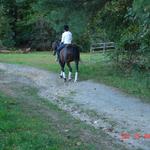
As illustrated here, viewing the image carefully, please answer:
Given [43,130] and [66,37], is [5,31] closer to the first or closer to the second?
[66,37]

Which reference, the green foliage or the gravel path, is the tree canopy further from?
the green foliage

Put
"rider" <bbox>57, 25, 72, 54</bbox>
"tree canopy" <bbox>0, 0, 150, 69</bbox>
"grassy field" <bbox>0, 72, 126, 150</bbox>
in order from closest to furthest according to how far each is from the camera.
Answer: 1. "grassy field" <bbox>0, 72, 126, 150</bbox>
2. "tree canopy" <bbox>0, 0, 150, 69</bbox>
3. "rider" <bbox>57, 25, 72, 54</bbox>

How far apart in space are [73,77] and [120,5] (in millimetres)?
5068

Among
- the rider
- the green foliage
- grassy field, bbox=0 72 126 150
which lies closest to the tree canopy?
the rider

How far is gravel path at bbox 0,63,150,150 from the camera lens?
12281 mm

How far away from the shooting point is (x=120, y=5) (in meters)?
26.4

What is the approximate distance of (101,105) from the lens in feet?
51.6

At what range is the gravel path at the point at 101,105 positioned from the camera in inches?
484

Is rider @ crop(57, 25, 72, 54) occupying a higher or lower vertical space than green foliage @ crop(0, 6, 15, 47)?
higher

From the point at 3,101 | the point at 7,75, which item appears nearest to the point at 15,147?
the point at 3,101

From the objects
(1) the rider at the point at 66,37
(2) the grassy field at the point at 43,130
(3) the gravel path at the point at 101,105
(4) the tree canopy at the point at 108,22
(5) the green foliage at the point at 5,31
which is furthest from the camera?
(5) the green foliage at the point at 5,31

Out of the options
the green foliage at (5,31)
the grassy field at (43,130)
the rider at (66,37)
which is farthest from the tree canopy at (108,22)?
the green foliage at (5,31)

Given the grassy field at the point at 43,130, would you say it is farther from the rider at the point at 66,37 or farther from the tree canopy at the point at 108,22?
the rider at the point at 66,37

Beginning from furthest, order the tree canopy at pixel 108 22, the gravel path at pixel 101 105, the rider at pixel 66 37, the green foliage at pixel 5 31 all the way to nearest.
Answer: the green foliage at pixel 5 31, the rider at pixel 66 37, the tree canopy at pixel 108 22, the gravel path at pixel 101 105
